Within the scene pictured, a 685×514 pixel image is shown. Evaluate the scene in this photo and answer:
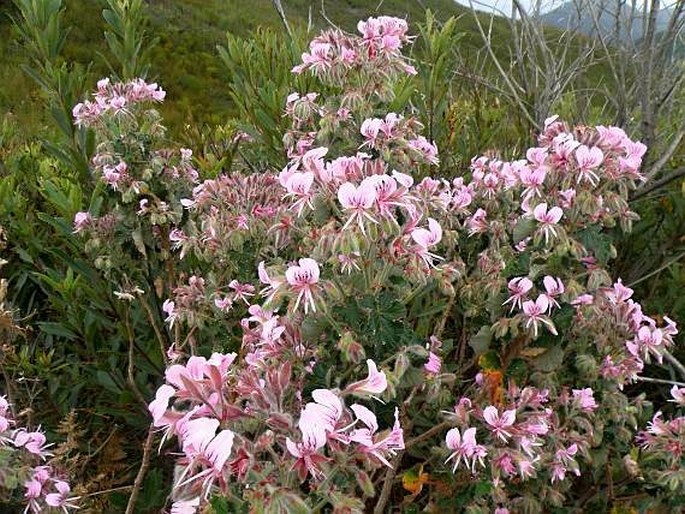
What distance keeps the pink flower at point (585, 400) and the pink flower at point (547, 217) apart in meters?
0.53

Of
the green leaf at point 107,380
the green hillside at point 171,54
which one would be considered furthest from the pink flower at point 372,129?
the green hillside at point 171,54

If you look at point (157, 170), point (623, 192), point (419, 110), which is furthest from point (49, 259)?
point (623, 192)

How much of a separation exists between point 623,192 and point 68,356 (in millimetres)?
2324

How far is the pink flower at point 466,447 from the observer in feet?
4.94

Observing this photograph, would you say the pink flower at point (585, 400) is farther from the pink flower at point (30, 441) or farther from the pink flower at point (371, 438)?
the pink flower at point (30, 441)

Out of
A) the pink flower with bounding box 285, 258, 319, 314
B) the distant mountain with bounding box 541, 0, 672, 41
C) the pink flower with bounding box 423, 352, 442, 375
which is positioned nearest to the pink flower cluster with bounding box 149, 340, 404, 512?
the pink flower with bounding box 285, 258, 319, 314

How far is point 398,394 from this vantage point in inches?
65.4

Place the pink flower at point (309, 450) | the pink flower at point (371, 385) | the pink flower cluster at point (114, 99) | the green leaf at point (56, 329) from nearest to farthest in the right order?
the pink flower at point (309, 450)
the pink flower at point (371, 385)
the pink flower cluster at point (114, 99)
the green leaf at point (56, 329)

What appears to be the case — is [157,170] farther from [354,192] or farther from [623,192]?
[623,192]

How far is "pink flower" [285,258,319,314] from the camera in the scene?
3.87ft

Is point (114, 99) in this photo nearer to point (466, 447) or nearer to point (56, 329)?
point (56, 329)

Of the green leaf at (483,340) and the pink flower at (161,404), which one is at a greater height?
the pink flower at (161,404)

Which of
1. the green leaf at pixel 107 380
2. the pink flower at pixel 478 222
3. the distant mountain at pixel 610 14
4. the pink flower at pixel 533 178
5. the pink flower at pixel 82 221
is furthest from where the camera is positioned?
the distant mountain at pixel 610 14

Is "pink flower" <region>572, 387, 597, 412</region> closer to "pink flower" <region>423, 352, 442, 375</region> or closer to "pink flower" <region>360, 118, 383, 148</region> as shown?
"pink flower" <region>423, 352, 442, 375</region>
